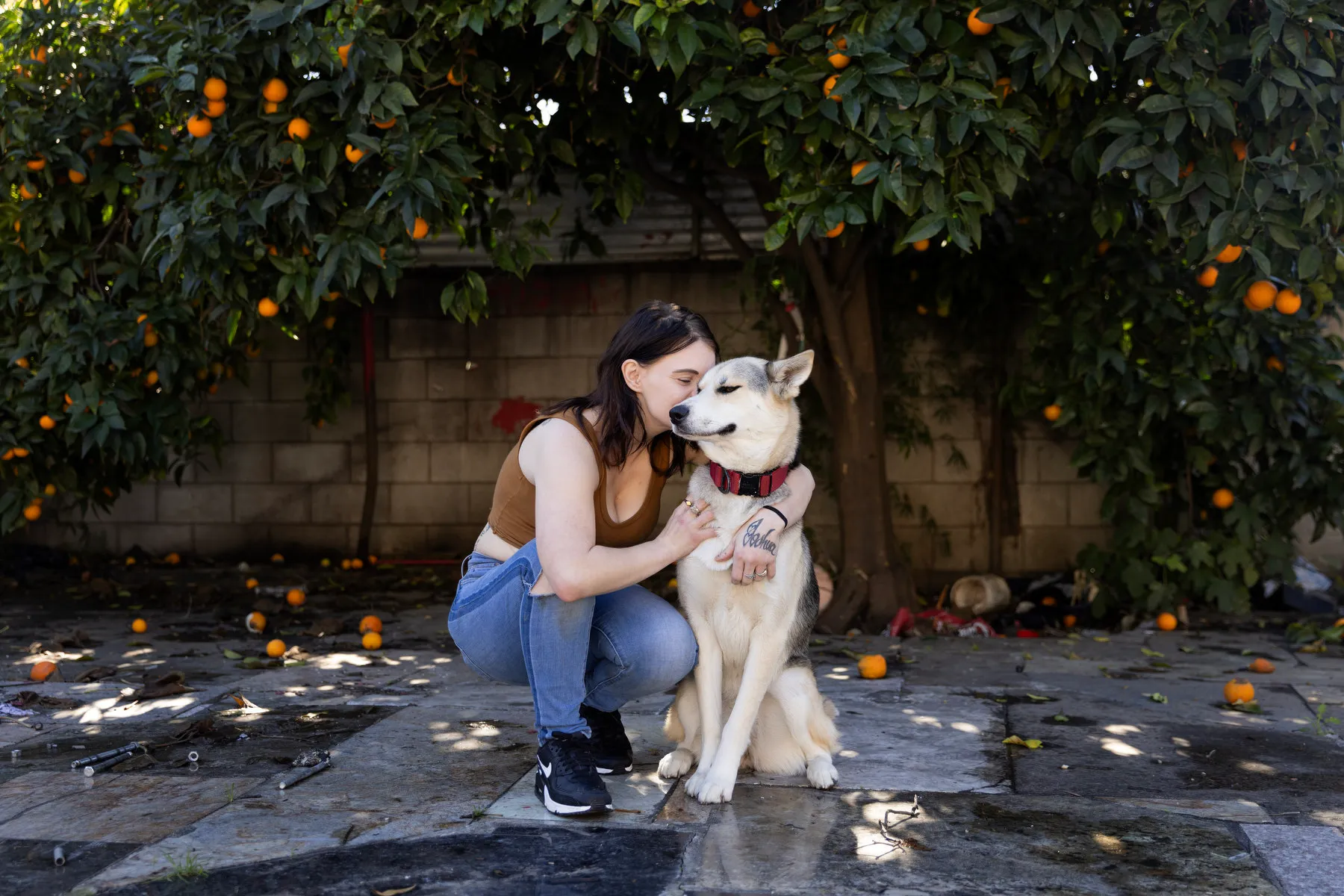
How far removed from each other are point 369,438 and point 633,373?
214 inches

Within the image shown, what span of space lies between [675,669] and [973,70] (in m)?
2.30

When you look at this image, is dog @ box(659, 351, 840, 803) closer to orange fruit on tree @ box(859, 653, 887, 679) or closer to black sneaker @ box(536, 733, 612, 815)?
black sneaker @ box(536, 733, 612, 815)

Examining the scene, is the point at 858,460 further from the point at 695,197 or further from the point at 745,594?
the point at 745,594

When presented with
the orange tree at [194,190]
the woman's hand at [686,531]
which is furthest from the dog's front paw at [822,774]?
the orange tree at [194,190]

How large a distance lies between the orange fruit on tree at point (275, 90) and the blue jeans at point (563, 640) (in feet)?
7.23

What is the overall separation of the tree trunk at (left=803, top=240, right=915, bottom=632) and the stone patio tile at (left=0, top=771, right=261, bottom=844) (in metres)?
3.46

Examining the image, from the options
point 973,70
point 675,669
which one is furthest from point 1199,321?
point 675,669

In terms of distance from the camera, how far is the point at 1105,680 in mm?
4488

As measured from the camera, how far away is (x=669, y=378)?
2.87 meters

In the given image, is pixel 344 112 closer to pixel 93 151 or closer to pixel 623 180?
pixel 623 180

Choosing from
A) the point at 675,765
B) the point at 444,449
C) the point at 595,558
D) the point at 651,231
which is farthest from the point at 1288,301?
the point at 444,449

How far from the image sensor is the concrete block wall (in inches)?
285

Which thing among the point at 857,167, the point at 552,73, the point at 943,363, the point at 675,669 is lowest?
the point at 675,669

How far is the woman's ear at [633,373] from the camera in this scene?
286cm
